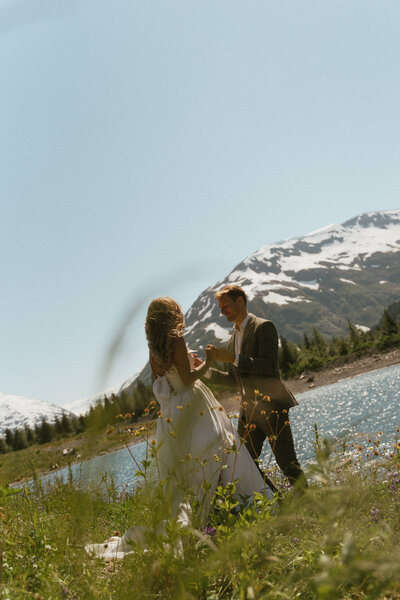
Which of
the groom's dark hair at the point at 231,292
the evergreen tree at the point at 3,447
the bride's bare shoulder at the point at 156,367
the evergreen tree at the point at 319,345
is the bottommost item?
the evergreen tree at the point at 3,447

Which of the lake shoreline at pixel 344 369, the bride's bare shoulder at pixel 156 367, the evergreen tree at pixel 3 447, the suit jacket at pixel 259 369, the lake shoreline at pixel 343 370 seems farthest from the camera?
the evergreen tree at pixel 3 447

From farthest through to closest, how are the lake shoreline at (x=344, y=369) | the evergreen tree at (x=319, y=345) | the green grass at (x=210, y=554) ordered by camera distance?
the evergreen tree at (x=319, y=345)
the lake shoreline at (x=344, y=369)
the green grass at (x=210, y=554)

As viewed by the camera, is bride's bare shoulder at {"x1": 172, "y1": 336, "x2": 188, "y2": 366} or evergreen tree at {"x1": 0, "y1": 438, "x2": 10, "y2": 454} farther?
evergreen tree at {"x1": 0, "y1": 438, "x2": 10, "y2": 454}

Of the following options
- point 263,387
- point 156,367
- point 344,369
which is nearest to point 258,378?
point 263,387

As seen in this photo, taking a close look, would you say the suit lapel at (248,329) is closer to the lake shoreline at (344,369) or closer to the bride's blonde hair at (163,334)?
the bride's blonde hair at (163,334)

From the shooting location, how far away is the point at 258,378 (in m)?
4.91

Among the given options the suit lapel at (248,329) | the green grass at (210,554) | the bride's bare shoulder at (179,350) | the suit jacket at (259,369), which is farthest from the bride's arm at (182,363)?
the green grass at (210,554)

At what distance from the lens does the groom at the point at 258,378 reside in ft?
14.3

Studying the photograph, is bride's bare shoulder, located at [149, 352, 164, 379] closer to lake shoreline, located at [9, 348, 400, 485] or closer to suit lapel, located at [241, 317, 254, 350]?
suit lapel, located at [241, 317, 254, 350]

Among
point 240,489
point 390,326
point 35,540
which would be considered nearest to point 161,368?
point 240,489

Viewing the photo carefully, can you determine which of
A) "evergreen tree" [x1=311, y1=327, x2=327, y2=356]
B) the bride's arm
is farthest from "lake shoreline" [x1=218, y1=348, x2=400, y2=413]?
the bride's arm

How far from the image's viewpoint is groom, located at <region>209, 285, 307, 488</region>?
436cm

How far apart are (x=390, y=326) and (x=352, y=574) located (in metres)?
102

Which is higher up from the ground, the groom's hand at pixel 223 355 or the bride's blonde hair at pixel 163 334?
the bride's blonde hair at pixel 163 334
